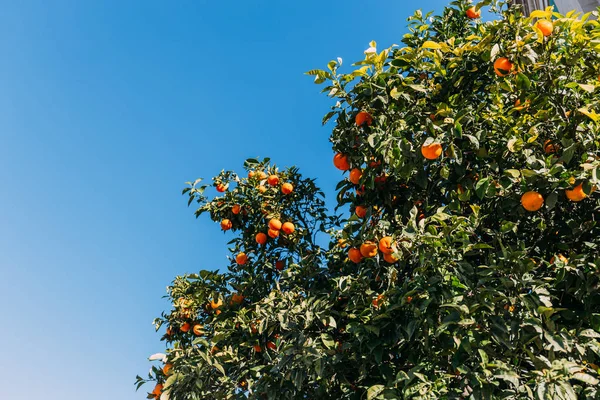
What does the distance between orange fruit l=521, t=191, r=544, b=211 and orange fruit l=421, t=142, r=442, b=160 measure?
0.57m

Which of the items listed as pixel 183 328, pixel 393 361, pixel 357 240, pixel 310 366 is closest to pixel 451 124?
pixel 357 240

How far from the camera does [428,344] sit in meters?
2.79

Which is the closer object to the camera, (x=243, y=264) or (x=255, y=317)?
(x=255, y=317)

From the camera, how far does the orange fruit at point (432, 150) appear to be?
9.77 feet

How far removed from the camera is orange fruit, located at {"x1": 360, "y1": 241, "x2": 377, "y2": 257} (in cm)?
322

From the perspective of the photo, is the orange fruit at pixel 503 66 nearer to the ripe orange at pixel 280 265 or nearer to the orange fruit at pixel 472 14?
the orange fruit at pixel 472 14

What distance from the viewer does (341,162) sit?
3502mm

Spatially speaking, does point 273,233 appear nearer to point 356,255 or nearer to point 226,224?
point 226,224

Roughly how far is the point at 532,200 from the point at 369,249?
104cm

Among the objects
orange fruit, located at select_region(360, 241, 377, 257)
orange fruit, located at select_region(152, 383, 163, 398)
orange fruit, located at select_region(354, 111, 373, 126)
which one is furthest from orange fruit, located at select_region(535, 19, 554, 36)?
orange fruit, located at select_region(152, 383, 163, 398)

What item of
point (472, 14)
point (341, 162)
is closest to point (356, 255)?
point (341, 162)

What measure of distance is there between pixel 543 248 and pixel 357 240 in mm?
1271

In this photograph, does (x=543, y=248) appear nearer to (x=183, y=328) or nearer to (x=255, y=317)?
(x=255, y=317)

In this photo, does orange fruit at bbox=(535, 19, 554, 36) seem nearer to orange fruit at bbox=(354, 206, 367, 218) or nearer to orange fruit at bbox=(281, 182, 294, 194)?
orange fruit at bbox=(354, 206, 367, 218)
